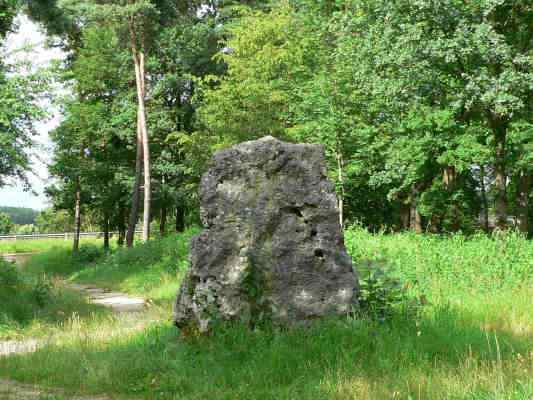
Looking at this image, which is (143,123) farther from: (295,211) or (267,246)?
(267,246)

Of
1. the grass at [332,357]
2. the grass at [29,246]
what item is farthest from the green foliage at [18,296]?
the grass at [29,246]

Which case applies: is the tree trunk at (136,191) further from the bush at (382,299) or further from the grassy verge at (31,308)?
the bush at (382,299)

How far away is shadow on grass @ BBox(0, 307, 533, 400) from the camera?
4.49 m

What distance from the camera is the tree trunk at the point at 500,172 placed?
47.0 feet

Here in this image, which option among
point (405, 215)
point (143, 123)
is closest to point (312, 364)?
point (405, 215)

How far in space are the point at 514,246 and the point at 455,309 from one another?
4.62 meters

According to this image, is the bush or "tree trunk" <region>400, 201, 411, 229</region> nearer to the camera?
the bush

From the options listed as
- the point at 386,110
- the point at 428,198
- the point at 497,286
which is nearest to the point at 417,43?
the point at 386,110

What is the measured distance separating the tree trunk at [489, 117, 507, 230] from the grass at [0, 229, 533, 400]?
622 centimetres

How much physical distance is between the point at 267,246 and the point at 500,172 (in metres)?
10.9

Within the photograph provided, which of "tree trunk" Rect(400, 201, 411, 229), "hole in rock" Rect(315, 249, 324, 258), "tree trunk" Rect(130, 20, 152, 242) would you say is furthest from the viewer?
"tree trunk" Rect(400, 201, 411, 229)

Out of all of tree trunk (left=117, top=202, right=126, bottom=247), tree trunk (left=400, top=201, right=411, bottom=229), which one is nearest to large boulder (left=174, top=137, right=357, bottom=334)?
tree trunk (left=400, top=201, right=411, bottom=229)

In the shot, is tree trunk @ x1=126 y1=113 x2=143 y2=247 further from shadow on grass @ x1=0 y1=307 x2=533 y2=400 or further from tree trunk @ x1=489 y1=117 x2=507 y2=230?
shadow on grass @ x1=0 y1=307 x2=533 y2=400

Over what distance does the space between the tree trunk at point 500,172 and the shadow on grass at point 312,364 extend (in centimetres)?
899
